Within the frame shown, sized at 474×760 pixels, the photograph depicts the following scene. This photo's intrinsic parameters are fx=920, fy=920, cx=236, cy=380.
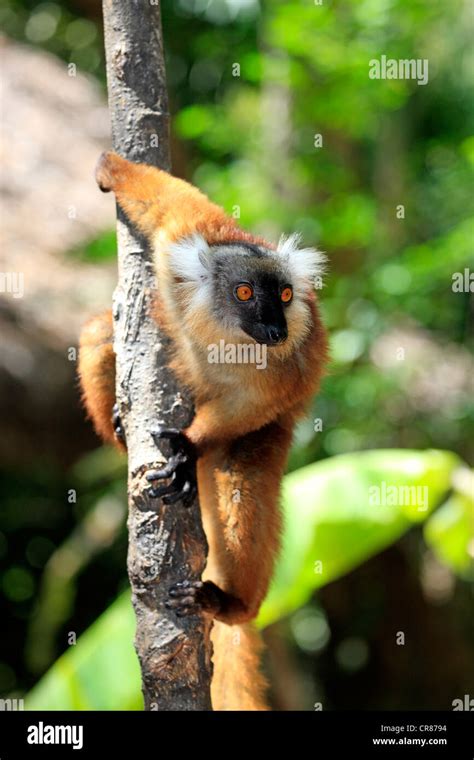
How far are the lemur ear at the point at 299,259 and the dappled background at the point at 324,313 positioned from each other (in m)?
1.45

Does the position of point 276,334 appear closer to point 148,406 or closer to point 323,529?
point 148,406

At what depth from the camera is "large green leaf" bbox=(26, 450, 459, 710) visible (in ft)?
16.8

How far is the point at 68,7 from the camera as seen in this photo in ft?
31.1

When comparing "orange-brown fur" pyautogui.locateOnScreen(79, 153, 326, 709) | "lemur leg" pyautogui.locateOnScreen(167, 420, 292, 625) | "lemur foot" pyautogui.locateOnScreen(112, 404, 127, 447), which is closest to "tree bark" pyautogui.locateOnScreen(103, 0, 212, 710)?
"orange-brown fur" pyautogui.locateOnScreen(79, 153, 326, 709)

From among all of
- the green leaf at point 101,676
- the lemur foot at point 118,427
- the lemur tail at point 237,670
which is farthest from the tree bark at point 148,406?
the green leaf at point 101,676

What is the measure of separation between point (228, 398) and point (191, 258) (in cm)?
65

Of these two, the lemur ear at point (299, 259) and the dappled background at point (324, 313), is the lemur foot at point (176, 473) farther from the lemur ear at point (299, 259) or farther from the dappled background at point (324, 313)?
the dappled background at point (324, 313)

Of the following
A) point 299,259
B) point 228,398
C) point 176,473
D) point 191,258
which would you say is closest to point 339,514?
point 228,398

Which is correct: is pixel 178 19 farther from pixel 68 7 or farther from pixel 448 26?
pixel 448 26

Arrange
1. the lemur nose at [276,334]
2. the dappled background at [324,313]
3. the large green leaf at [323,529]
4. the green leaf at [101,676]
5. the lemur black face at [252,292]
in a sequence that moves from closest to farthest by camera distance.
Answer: the lemur nose at [276,334] < the lemur black face at [252,292] < the green leaf at [101,676] < the large green leaf at [323,529] < the dappled background at [324,313]

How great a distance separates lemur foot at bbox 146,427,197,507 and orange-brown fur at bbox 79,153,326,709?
143mm

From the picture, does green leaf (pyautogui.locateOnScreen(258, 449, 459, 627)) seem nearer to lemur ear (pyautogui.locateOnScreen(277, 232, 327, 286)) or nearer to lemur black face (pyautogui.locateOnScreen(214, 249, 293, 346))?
lemur ear (pyautogui.locateOnScreen(277, 232, 327, 286))

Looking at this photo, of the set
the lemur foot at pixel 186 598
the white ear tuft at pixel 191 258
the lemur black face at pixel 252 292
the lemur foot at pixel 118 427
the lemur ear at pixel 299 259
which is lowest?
the lemur foot at pixel 186 598

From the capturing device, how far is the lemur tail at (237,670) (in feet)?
14.9
